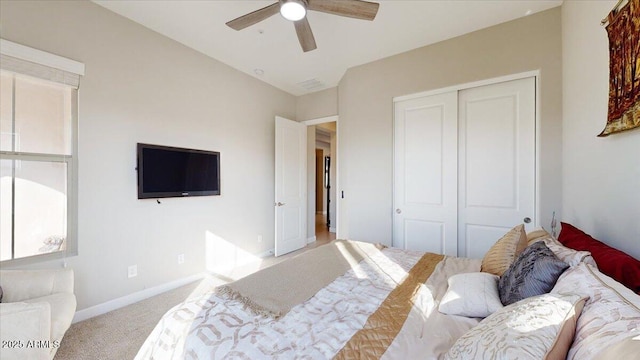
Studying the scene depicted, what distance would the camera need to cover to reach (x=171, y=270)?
2.87 meters

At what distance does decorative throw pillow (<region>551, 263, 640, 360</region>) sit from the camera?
2.09 feet

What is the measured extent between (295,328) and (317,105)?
3.91 m

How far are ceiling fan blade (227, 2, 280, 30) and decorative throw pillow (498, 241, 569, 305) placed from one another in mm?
2199

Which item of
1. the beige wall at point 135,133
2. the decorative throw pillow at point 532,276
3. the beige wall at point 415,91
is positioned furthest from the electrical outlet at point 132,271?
the decorative throw pillow at point 532,276

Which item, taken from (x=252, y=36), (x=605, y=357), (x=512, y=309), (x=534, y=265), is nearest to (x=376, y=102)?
(x=252, y=36)

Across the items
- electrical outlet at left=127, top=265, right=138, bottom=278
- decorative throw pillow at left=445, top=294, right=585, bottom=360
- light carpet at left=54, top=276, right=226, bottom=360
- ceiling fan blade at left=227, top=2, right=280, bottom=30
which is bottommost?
light carpet at left=54, top=276, right=226, bottom=360

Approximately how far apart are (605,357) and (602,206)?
1514 mm

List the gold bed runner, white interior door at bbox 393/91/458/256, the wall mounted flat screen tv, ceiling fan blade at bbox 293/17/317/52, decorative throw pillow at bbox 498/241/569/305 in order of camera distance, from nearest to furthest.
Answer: the gold bed runner → decorative throw pillow at bbox 498/241/569/305 → ceiling fan blade at bbox 293/17/317/52 → the wall mounted flat screen tv → white interior door at bbox 393/91/458/256

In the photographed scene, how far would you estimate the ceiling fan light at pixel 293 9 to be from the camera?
1.78 meters

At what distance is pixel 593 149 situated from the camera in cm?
169

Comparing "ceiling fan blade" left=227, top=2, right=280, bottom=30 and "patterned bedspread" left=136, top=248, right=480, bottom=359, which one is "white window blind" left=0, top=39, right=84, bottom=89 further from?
"patterned bedspread" left=136, top=248, right=480, bottom=359

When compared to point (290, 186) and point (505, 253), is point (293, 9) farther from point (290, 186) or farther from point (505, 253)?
point (290, 186)

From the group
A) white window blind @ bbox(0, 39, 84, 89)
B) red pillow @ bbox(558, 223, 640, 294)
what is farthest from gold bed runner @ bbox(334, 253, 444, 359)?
white window blind @ bbox(0, 39, 84, 89)

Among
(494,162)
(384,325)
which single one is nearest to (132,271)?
(384,325)
